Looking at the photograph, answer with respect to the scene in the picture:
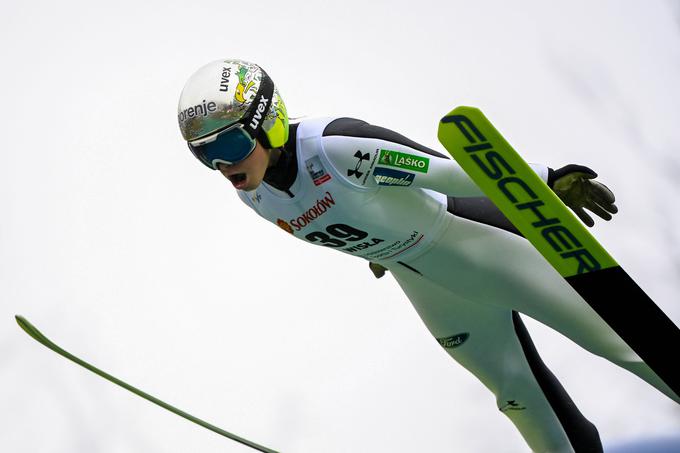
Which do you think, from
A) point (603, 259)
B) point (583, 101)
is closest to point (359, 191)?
point (603, 259)

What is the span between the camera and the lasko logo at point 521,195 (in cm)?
236

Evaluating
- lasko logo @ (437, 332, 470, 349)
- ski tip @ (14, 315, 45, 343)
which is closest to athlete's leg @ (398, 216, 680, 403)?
lasko logo @ (437, 332, 470, 349)

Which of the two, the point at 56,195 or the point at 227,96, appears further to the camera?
the point at 56,195

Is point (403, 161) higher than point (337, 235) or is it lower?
higher

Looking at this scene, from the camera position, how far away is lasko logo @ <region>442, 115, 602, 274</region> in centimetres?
236

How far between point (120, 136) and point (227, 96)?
162 centimetres

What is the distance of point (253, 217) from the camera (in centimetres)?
418

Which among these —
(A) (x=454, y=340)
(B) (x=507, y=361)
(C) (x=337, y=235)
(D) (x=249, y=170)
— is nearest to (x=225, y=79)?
(D) (x=249, y=170)

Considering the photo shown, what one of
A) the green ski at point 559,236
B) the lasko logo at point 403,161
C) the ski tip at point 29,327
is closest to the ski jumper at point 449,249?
the lasko logo at point 403,161

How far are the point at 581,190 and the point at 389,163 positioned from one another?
1.40 feet

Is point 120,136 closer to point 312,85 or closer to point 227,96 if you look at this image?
point 312,85

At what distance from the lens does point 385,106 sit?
4258mm

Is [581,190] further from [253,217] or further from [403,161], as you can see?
Answer: [253,217]

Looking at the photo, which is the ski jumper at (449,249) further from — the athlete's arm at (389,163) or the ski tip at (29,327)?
the ski tip at (29,327)
